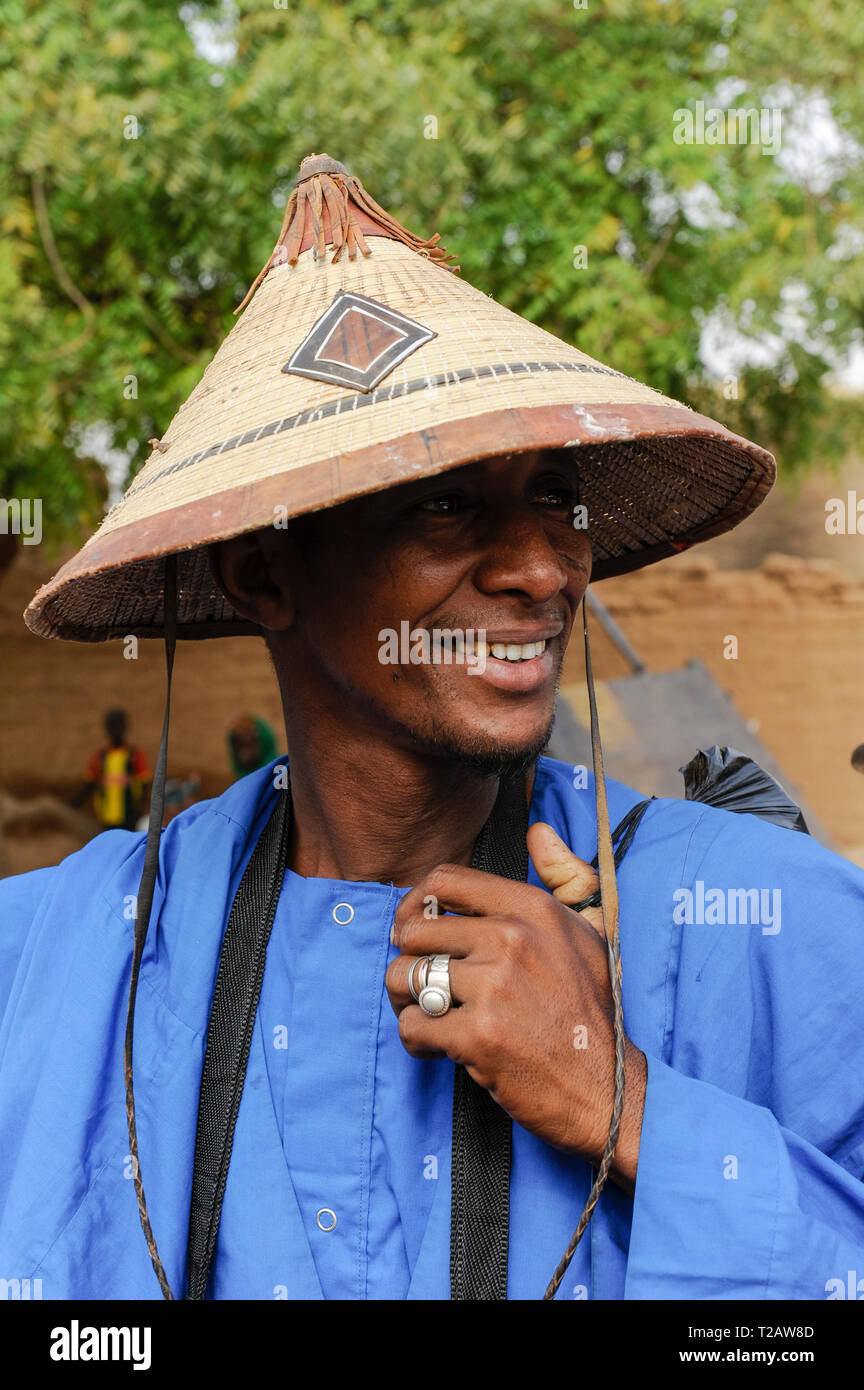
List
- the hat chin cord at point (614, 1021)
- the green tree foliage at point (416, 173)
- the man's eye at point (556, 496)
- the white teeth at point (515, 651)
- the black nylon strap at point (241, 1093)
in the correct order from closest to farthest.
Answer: the hat chin cord at point (614, 1021) < the black nylon strap at point (241, 1093) < the white teeth at point (515, 651) < the man's eye at point (556, 496) < the green tree foliage at point (416, 173)

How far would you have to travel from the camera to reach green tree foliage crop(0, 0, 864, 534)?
512cm

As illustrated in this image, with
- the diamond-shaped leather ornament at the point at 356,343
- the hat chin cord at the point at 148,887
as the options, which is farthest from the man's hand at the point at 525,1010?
the diamond-shaped leather ornament at the point at 356,343

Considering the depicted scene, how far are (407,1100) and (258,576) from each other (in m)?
0.74

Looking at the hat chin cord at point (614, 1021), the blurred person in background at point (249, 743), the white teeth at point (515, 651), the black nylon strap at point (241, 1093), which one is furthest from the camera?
the blurred person in background at point (249, 743)

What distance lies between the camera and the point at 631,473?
183 centimetres

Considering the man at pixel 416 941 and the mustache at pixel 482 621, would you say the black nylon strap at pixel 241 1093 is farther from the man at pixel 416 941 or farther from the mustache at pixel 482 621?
the mustache at pixel 482 621

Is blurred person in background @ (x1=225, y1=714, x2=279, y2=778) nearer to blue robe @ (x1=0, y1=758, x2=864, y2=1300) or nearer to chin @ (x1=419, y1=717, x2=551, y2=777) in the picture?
blue robe @ (x1=0, y1=758, x2=864, y2=1300)

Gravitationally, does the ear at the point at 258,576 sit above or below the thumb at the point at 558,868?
above

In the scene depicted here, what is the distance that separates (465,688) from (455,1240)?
64 centimetres

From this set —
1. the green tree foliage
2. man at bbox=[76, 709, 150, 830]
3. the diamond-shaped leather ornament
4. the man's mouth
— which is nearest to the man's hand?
the man's mouth

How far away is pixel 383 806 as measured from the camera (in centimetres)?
166

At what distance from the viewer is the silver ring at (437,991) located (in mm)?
1283

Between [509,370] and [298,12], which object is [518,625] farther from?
[298,12]

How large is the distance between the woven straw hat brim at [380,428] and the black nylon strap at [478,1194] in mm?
730
